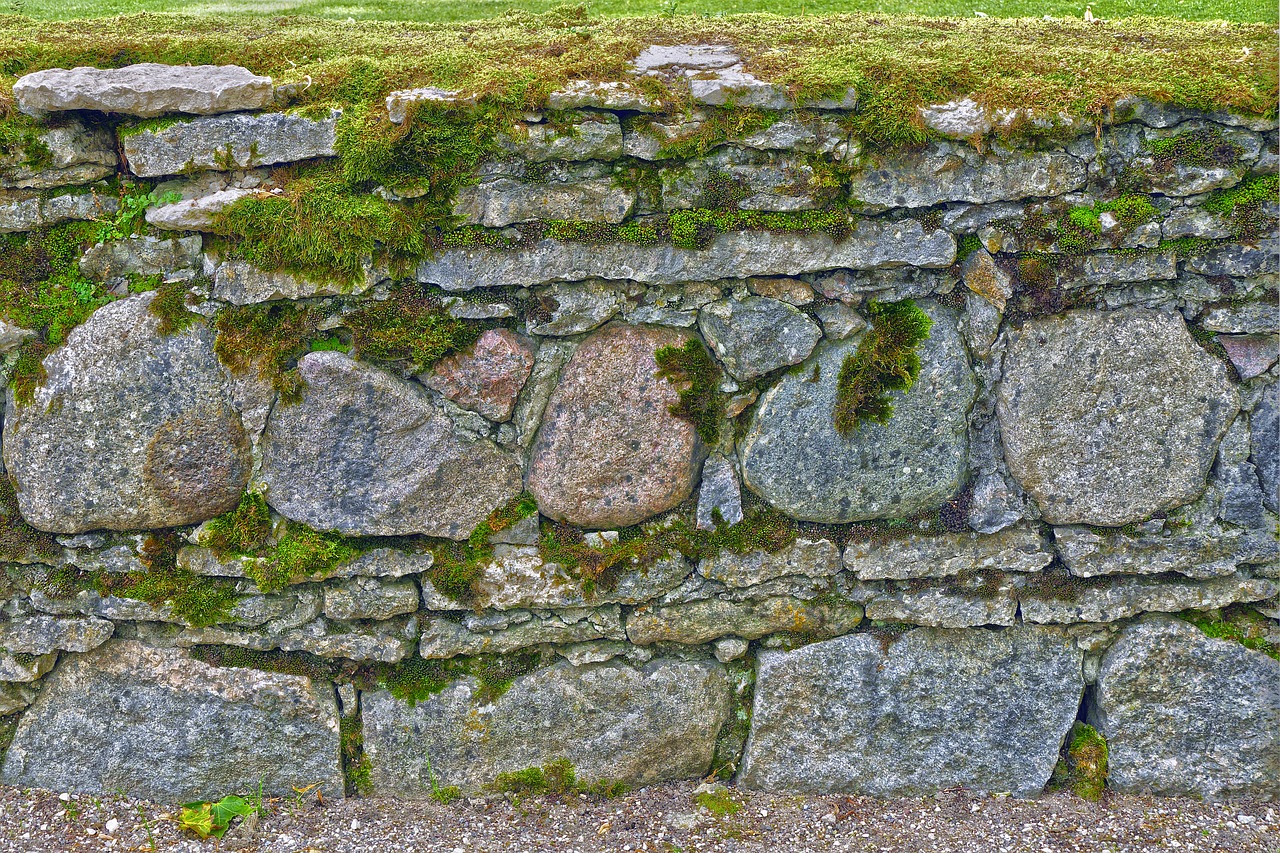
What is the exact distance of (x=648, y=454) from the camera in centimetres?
443

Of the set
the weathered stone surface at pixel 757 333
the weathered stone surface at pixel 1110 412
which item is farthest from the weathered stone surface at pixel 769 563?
the weathered stone surface at pixel 1110 412

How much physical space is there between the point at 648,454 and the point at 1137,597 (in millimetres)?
2763

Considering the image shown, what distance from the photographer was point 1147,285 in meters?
4.27

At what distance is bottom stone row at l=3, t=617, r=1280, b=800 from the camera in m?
4.56

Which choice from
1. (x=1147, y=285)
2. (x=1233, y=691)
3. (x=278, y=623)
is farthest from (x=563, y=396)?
(x=1233, y=691)

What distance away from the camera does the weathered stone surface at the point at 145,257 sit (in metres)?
4.21

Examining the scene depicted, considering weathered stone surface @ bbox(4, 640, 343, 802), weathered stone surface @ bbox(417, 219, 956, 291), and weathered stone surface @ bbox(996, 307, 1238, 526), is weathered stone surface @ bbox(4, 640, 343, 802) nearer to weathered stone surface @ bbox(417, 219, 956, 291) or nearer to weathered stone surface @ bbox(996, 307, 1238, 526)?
weathered stone surface @ bbox(417, 219, 956, 291)

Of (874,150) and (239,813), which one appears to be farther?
(239,813)

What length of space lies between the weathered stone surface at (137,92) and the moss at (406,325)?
1.13 metres

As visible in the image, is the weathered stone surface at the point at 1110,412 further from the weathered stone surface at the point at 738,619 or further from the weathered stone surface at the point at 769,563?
the weathered stone surface at the point at 738,619

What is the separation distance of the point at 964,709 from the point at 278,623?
3.79 m

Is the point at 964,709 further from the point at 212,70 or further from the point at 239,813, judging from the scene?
the point at 212,70

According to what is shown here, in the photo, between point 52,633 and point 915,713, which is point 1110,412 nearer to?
point 915,713

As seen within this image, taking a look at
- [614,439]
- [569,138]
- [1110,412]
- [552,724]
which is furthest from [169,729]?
[1110,412]
